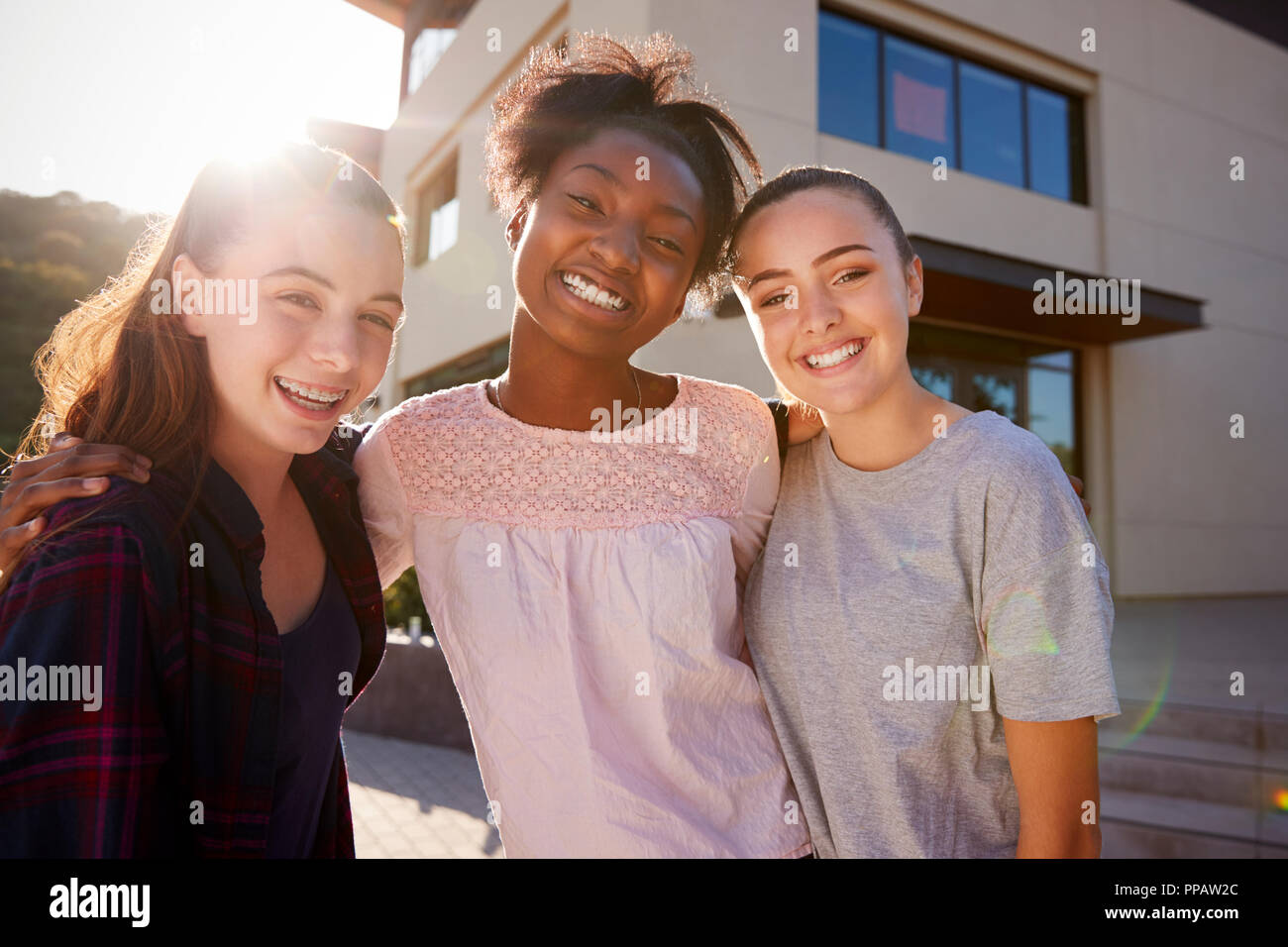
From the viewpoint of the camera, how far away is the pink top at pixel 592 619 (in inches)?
62.4

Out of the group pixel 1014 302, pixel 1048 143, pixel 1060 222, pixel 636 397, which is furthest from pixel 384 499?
pixel 1048 143

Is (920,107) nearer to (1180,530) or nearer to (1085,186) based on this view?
(1085,186)

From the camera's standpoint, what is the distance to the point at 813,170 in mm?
1750

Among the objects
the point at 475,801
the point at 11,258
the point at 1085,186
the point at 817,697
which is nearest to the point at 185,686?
the point at 817,697

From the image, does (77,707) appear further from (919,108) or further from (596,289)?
(919,108)

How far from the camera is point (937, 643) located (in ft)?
4.94

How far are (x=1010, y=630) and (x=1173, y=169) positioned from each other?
11.2 metres

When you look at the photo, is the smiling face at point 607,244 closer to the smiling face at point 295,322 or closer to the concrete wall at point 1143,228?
the smiling face at point 295,322

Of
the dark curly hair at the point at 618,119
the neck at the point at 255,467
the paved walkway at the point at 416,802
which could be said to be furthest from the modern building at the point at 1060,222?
the neck at the point at 255,467

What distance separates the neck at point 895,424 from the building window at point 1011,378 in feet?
23.4

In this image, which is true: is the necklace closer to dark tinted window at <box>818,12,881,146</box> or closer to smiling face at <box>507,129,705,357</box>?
smiling face at <box>507,129,705,357</box>

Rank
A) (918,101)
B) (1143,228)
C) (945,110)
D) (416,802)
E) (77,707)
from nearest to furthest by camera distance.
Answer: (77,707), (416,802), (918,101), (945,110), (1143,228)

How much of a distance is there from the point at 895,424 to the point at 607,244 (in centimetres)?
69
